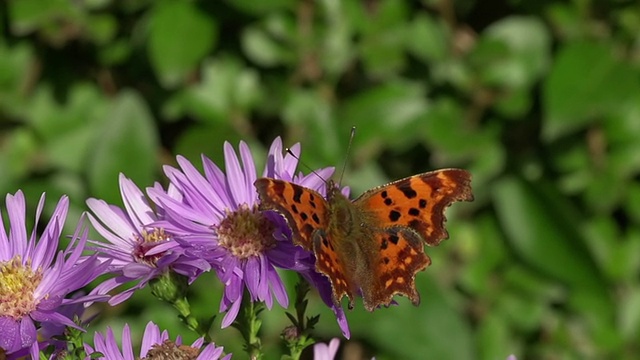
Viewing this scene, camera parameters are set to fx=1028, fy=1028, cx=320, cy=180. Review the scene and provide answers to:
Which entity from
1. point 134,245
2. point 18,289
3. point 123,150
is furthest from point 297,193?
point 123,150

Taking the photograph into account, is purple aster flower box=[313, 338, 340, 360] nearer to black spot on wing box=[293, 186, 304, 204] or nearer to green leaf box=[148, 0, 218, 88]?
black spot on wing box=[293, 186, 304, 204]

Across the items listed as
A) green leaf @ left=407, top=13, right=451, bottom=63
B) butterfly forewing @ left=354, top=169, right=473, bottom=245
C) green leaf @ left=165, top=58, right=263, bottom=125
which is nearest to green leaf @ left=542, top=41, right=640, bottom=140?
green leaf @ left=407, top=13, right=451, bottom=63

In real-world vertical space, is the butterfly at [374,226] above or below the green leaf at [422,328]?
above

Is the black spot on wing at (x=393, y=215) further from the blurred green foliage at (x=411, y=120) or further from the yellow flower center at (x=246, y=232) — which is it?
the blurred green foliage at (x=411, y=120)

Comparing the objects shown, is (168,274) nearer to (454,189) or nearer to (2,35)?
(454,189)

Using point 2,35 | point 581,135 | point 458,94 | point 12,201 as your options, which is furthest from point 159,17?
point 12,201

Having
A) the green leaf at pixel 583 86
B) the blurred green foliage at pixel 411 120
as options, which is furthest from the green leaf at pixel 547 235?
the green leaf at pixel 583 86
